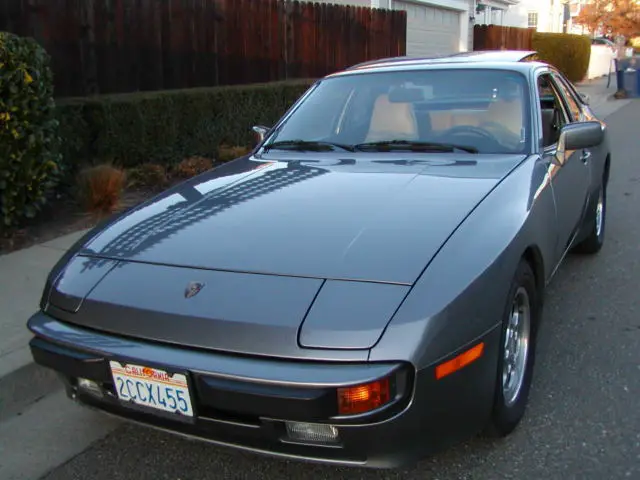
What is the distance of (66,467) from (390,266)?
5.39 feet

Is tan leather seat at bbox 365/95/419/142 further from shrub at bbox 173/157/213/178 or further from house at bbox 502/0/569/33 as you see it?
house at bbox 502/0/569/33

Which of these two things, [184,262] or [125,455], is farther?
[125,455]

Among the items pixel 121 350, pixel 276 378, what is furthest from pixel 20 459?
pixel 276 378

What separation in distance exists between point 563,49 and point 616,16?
31.1 feet

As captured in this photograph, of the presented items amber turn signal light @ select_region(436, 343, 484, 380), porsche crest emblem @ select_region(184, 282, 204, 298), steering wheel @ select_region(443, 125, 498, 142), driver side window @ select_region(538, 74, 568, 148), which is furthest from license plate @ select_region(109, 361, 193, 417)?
driver side window @ select_region(538, 74, 568, 148)

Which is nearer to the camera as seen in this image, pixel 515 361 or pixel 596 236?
pixel 515 361

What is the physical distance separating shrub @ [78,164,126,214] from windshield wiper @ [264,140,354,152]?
2.64 m

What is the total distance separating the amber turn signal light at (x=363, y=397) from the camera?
2090 millimetres

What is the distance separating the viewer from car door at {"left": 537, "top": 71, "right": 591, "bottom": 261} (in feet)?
12.0

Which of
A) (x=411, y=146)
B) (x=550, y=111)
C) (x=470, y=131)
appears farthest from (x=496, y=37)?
(x=411, y=146)

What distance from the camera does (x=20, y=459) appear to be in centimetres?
294

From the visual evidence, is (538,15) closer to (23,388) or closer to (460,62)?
(460,62)

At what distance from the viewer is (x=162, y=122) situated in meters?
7.78

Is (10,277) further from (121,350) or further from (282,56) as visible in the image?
(282,56)
